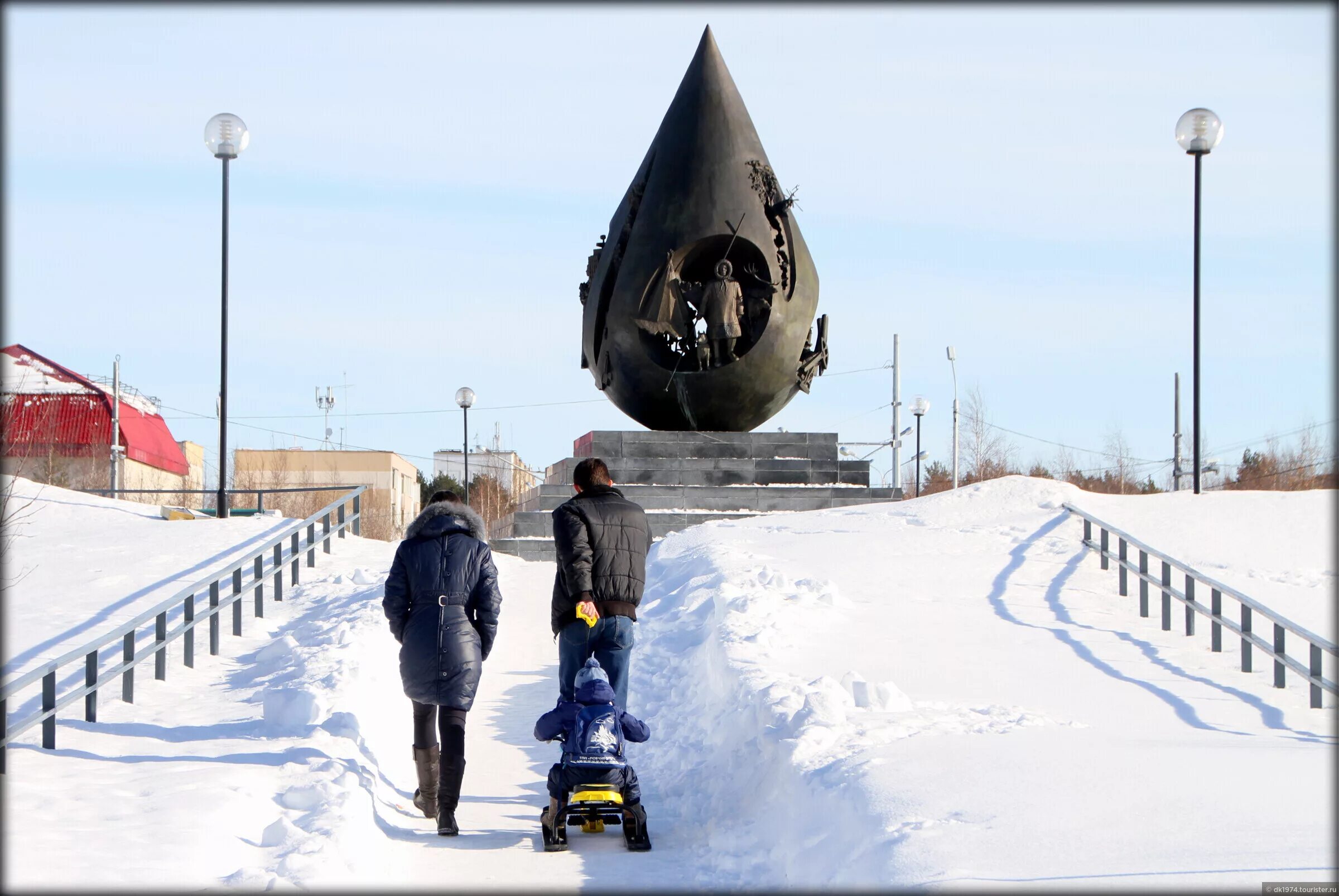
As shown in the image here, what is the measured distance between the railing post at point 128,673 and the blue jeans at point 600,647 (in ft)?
11.7

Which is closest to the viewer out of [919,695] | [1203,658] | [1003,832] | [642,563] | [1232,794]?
[1003,832]

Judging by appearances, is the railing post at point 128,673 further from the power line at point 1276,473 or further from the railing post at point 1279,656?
the power line at point 1276,473

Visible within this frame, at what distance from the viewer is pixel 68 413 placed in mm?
44938

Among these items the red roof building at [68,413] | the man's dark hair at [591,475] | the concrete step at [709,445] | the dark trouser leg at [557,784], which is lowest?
the dark trouser leg at [557,784]

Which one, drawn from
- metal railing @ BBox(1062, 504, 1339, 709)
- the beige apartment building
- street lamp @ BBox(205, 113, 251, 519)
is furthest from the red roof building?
metal railing @ BBox(1062, 504, 1339, 709)

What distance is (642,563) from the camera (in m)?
7.44

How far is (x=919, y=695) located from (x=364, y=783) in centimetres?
331

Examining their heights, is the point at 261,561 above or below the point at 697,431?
below

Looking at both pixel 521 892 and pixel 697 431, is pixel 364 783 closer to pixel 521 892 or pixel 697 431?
pixel 521 892

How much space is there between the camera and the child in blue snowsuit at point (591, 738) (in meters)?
6.67

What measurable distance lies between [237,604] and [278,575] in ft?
4.05

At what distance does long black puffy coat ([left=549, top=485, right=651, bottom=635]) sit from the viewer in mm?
7199

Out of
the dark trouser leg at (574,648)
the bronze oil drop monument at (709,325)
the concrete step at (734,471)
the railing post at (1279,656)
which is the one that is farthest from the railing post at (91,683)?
the concrete step at (734,471)

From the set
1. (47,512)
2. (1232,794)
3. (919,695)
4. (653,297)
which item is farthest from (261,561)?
(1232,794)
